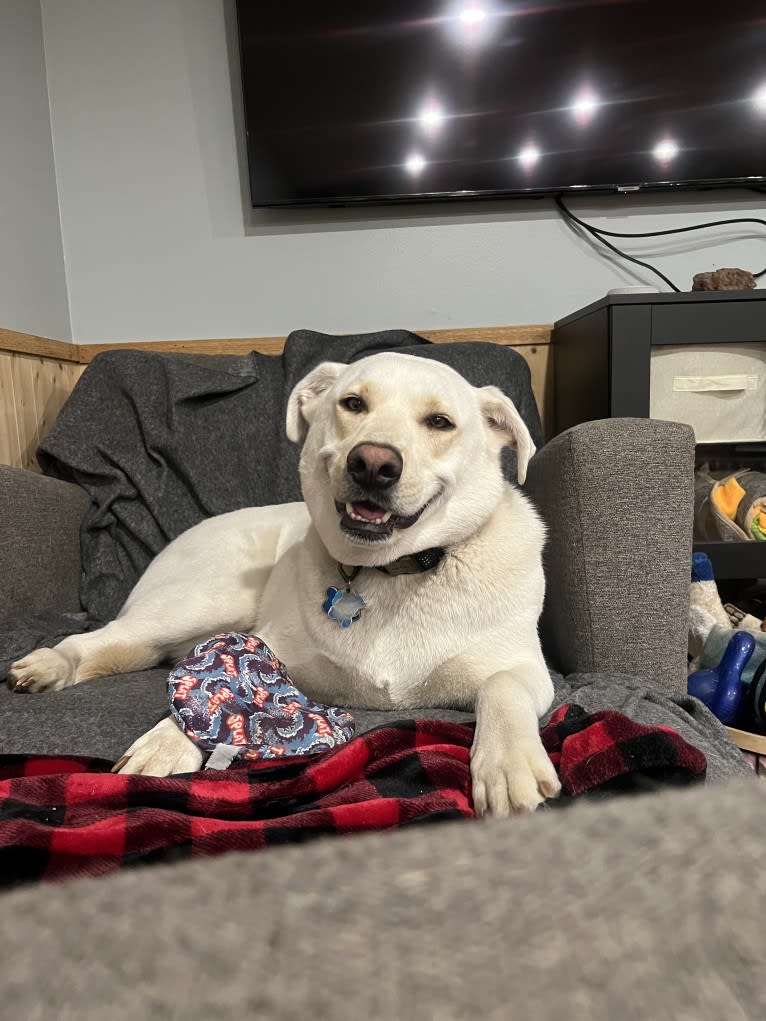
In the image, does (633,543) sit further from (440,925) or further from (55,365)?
(55,365)

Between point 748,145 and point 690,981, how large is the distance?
298 cm

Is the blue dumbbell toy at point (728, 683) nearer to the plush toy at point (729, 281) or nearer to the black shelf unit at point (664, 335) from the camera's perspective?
the black shelf unit at point (664, 335)

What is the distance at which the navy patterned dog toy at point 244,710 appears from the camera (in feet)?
3.44

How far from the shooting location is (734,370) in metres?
2.19

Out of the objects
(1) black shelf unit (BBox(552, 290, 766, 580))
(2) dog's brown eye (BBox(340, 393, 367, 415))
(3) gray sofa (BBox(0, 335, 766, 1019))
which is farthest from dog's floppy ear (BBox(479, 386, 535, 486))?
(3) gray sofa (BBox(0, 335, 766, 1019))

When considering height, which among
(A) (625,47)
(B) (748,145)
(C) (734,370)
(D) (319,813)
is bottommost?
(D) (319,813)

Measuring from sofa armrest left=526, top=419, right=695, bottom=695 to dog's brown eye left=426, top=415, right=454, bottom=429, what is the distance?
0.32 meters

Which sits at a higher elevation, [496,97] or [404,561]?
[496,97]

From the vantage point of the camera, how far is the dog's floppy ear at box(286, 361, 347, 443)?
4.76ft

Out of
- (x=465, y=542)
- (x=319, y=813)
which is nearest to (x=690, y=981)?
(x=319, y=813)

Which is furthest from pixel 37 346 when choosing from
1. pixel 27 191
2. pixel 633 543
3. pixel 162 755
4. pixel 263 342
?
pixel 633 543

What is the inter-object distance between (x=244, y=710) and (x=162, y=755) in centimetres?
14

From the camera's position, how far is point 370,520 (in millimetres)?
1165

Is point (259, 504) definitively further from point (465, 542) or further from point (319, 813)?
point (319, 813)
